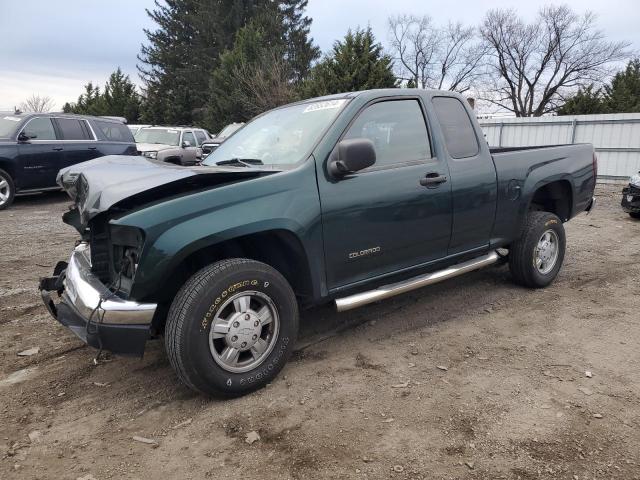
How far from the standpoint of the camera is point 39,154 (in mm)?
10398

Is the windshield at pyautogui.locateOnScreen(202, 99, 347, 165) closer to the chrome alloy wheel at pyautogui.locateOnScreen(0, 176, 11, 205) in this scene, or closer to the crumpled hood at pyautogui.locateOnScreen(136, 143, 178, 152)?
the chrome alloy wheel at pyautogui.locateOnScreen(0, 176, 11, 205)

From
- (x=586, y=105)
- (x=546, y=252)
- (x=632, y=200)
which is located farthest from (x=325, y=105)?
(x=586, y=105)

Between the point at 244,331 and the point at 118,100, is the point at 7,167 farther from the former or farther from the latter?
the point at 118,100

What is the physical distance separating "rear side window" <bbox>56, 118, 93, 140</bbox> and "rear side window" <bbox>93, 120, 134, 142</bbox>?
39 centimetres

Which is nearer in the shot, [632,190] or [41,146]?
[632,190]

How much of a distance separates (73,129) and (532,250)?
1025cm

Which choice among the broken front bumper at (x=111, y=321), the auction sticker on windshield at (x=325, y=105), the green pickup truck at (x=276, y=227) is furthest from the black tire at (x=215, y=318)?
the auction sticker on windshield at (x=325, y=105)

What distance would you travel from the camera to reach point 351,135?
360cm

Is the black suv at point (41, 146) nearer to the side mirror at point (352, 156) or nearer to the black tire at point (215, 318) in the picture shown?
the black tire at point (215, 318)

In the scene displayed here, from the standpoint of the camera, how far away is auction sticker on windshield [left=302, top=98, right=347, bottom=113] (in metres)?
3.71

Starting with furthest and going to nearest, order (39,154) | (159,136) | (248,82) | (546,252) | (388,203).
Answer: (248,82) < (159,136) < (39,154) < (546,252) < (388,203)

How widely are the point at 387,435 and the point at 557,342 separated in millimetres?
1870

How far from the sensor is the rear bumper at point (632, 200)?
30.3ft

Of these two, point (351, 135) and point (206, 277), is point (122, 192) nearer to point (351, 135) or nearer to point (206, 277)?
point (206, 277)
